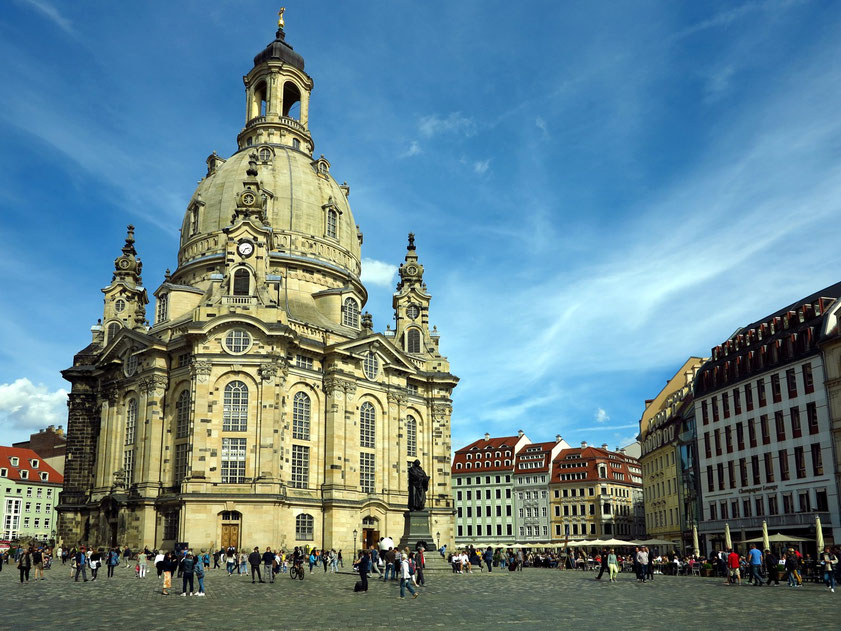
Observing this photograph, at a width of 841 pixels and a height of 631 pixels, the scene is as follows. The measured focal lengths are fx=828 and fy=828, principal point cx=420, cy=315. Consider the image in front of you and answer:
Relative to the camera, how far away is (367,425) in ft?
240

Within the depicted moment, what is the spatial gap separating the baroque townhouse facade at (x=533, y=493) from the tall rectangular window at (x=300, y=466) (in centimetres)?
6349

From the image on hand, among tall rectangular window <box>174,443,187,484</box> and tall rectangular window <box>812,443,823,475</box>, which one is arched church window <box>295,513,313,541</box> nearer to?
tall rectangular window <box>174,443,187,484</box>

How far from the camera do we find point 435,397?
3206 inches

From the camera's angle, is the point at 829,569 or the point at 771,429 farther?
the point at 771,429

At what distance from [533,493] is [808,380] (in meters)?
73.2

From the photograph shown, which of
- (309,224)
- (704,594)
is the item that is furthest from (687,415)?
(704,594)

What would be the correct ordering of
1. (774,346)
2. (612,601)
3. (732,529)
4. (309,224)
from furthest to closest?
(309,224) → (732,529) → (774,346) → (612,601)

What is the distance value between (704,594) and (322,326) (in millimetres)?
44995

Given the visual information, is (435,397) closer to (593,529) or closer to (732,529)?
(732,529)

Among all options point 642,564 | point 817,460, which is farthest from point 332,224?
point 642,564

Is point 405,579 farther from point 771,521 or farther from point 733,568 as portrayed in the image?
point 771,521

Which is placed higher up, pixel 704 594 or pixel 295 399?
pixel 295 399

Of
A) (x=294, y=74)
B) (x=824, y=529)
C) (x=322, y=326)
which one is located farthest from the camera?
(x=294, y=74)

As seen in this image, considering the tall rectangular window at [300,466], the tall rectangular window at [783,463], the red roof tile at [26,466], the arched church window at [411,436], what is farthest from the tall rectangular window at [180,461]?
the red roof tile at [26,466]
